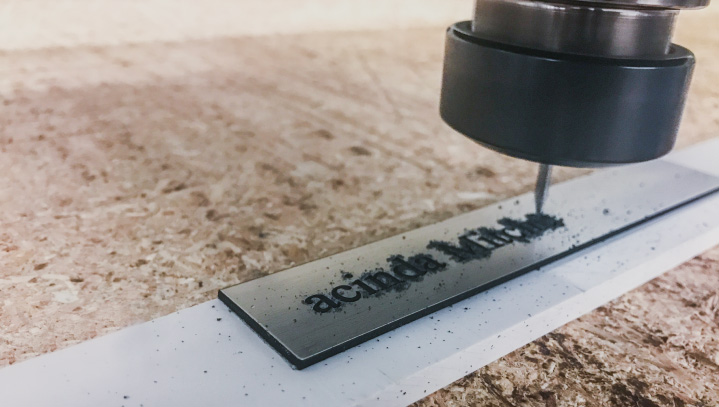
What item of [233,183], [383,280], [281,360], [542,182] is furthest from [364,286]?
[233,183]

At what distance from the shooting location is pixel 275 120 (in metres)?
1.30

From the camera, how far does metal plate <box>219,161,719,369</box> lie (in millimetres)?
589

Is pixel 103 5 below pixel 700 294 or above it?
above

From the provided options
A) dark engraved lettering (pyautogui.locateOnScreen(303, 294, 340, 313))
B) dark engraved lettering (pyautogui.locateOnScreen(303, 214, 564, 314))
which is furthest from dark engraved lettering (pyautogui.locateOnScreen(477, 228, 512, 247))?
dark engraved lettering (pyautogui.locateOnScreen(303, 294, 340, 313))

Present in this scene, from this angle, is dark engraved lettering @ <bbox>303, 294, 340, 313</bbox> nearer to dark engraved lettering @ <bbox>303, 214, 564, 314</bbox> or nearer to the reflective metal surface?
dark engraved lettering @ <bbox>303, 214, 564, 314</bbox>

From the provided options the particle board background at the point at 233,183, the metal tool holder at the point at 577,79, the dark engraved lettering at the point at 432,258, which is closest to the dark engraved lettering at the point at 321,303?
the dark engraved lettering at the point at 432,258

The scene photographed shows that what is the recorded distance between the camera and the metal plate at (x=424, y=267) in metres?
0.59

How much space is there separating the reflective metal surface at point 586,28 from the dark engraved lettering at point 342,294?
294mm

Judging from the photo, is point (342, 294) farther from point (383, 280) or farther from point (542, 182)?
point (542, 182)

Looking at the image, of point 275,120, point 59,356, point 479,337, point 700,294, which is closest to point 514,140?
point 479,337

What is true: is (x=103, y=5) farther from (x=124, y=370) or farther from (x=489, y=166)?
(x=124, y=370)

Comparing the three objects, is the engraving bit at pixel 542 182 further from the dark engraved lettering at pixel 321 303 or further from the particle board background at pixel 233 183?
the dark engraved lettering at pixel 321 303

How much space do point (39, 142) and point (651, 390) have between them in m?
1.06

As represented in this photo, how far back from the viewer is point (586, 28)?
0.53 m
